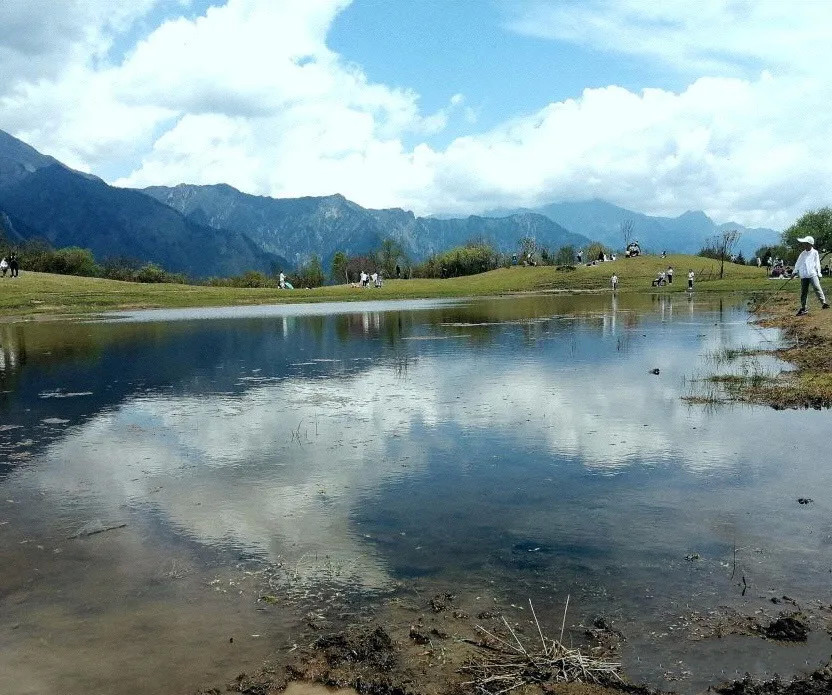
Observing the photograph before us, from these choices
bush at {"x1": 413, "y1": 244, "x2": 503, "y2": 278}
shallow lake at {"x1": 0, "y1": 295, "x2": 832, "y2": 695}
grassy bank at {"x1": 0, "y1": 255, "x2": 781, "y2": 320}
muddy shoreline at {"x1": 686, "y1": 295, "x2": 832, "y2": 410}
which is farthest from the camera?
bush at {"x1": 413, "y1": 244, "x2": 503, "y2": 278}

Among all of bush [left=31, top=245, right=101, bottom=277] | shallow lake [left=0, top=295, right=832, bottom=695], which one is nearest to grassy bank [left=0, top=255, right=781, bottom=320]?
bush [left=31, top=245, right=101, bottom=277]

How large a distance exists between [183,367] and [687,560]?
19.8m

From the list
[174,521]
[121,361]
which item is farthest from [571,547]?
[121,361]

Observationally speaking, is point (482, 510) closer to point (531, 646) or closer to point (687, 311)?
point (531, 646)

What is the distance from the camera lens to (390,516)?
8883 millimetres

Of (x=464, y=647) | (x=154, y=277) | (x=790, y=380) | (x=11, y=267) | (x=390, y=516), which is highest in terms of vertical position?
(x=154, y=277)

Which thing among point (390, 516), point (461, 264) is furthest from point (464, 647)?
point (461, 264)

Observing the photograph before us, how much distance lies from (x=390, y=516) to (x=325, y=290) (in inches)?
3205

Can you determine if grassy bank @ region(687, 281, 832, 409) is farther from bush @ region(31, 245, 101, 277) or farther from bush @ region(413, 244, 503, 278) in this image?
bush @ region(413, 244, 503, 278)

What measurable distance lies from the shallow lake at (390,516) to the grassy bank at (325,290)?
4799 cm

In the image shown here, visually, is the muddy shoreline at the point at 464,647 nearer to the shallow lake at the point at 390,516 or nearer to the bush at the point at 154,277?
the shallow lake at the point at 390,516

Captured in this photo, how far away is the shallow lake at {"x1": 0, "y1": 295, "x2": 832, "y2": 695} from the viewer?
6.11 m

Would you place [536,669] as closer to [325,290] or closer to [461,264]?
[325,290]

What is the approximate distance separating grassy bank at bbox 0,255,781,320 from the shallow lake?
4799cm
